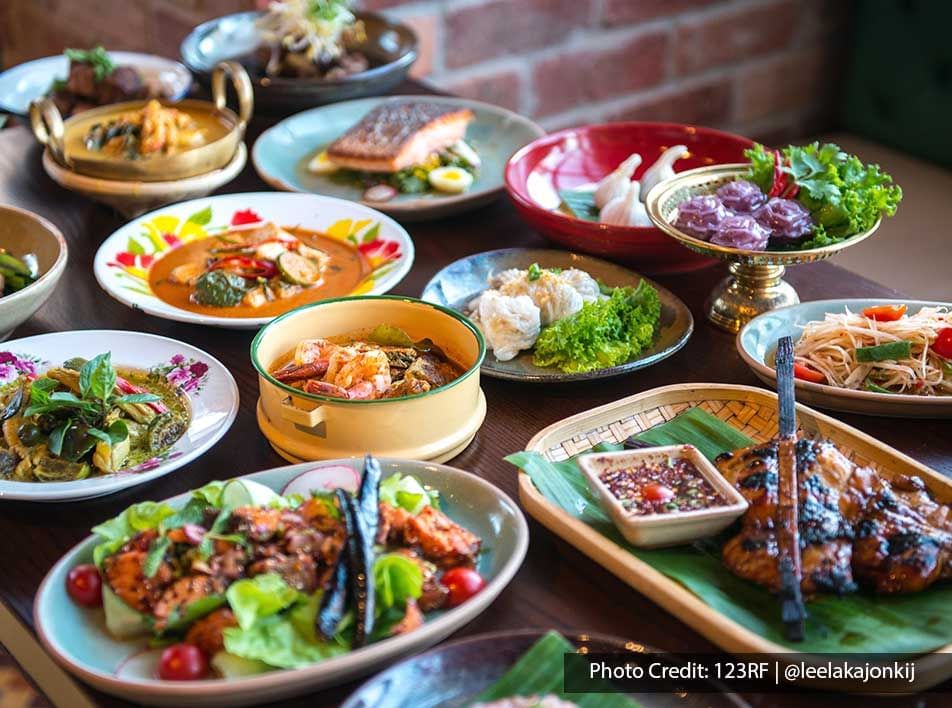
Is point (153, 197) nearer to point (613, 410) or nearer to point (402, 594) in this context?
point (613, 410)

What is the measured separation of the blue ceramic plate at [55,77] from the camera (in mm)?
2787

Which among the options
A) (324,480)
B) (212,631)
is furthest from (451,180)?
(212,631)

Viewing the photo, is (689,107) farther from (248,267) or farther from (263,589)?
(263,589)

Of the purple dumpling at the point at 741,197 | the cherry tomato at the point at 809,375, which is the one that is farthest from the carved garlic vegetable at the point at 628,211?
the cherry tomato at the point at 809,375

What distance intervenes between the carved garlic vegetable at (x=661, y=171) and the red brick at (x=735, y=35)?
234 centimetres

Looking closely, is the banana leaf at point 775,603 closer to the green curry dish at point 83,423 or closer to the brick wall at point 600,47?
the green curry dish at point 83,423

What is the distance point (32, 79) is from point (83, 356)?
5.18 ft

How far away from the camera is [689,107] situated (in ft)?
15.0

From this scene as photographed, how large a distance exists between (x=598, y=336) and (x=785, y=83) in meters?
3.46

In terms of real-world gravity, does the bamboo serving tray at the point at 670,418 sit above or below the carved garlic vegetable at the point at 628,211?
below

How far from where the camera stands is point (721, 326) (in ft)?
6.36

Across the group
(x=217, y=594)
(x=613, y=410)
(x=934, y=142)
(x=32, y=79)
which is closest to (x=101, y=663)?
(x=217, y=594)

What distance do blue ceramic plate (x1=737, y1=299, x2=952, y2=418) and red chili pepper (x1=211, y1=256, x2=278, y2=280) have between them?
887mm

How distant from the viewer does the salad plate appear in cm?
171
